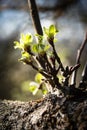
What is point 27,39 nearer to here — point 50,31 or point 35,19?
point 50,31

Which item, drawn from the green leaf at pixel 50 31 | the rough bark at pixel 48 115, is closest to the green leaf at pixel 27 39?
the green leaf at pixel 50 31

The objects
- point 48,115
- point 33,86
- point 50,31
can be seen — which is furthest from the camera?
point 33,86

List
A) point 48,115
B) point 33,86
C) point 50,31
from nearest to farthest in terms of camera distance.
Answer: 1. point 48,115
2. point 50,31
3. point 33,86

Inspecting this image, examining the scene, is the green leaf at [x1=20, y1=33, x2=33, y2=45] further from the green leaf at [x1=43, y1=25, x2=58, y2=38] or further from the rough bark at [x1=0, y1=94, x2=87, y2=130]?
the rough bark at [x1=0, y1=94, x2=87, y2=130]

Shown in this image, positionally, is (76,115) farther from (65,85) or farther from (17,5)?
(17,5)

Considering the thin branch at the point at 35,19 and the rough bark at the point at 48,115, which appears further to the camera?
the thin branch at the point at 35,19

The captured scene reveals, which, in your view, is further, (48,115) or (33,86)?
(33,86)

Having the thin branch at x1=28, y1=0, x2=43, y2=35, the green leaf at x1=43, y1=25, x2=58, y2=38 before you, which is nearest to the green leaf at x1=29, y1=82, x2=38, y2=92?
the thin branch at x1=28, y1=0, x2=43, y2=35

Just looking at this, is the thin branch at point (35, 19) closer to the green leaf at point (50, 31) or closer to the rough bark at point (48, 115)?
the green leaf at point (50, 31)

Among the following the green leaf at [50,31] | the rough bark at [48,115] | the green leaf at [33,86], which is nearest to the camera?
the rough bark at [48,115]

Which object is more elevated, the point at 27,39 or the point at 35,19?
the point at 35,19

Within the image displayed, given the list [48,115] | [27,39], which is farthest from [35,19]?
[48,115]
